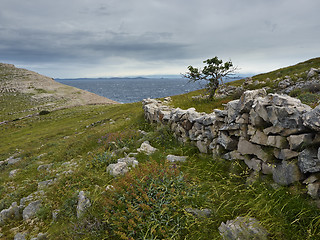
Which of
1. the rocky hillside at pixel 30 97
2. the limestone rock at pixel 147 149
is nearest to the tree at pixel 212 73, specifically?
the limestone rock at pixel 147 149

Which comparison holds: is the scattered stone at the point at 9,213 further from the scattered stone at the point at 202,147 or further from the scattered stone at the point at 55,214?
the scattered stone at the point at 202,147

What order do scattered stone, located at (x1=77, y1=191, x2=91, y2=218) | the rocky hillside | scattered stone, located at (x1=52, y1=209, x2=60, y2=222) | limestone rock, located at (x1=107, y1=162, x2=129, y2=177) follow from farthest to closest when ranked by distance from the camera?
the rocky hillside
limestone rock, located at (x1=107, y1=162, x2=129, y2=177)
scattered stone, located at (x1=52, y1=209, x2=60, y2=222)
scattered stone, located at (x1=77, y1=191, x2=91, y2=218)

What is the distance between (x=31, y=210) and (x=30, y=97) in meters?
84.8

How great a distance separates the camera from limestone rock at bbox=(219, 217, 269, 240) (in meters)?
4.13

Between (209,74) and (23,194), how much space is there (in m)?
20.9

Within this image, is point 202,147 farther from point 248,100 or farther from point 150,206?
point 150,206

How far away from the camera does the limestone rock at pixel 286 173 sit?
484cm

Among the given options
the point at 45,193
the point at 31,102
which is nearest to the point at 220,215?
the point at 45,193

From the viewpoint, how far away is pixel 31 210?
7.63 metres

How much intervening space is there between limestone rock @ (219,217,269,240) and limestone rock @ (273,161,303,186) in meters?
1.48

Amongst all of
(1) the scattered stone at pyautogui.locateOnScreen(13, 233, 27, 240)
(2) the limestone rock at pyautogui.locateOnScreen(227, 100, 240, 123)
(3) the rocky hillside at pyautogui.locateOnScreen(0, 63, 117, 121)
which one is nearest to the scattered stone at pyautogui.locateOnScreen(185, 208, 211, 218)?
(2) the limestone rock at pyautogui.locateOnScreen(227, 100, 240, 123)

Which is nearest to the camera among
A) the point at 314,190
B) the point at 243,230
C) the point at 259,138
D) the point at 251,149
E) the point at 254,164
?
the point at 243,230

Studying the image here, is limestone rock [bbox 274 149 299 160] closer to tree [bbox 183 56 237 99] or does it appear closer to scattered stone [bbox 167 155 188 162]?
scattered stone [bbox 167 155 188 162]

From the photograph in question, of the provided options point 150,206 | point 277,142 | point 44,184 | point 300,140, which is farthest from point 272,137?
point 44,184
